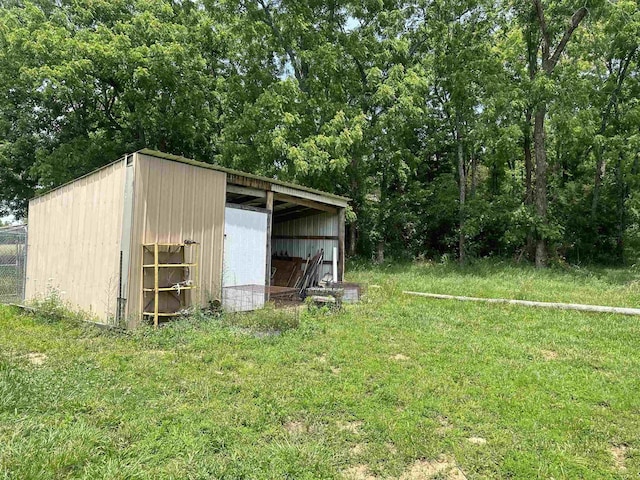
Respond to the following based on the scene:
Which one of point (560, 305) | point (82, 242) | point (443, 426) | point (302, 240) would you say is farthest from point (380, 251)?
point (443, 426)

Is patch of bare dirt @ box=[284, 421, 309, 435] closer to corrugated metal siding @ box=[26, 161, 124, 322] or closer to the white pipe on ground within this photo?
Result: corrugated metal siding @ box=[26, 161, 124, 322]

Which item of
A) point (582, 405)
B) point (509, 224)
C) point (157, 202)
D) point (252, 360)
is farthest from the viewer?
point (509, 224)

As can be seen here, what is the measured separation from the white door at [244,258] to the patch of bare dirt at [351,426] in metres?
4.22

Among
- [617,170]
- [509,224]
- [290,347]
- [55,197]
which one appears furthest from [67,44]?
[617,170]

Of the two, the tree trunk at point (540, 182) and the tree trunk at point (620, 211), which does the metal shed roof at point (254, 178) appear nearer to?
the tree trunk at point (540, 182)

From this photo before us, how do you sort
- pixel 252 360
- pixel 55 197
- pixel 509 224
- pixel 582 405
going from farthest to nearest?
pixel 509 224 < pixel 55 197 < pixel 252 360 < pixel 582 405

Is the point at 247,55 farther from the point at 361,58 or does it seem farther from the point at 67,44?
the point at 67,44

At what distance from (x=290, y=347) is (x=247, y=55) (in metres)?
13.4

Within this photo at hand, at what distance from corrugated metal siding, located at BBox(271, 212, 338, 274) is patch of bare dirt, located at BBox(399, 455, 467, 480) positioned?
Answer: 808 centimetres

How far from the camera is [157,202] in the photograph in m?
6.01

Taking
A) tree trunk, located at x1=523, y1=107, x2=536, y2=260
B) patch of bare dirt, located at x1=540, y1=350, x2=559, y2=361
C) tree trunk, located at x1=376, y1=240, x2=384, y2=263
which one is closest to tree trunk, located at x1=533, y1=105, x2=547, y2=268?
tree trunk, located at x1=523, y1=107, x2=536, y2=260

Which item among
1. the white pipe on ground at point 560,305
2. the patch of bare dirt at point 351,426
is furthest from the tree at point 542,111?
the patch of bare dirt at point 351,426

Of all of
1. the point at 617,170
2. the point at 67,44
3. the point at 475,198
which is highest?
the point at 67,44

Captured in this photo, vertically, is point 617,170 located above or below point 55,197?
above
